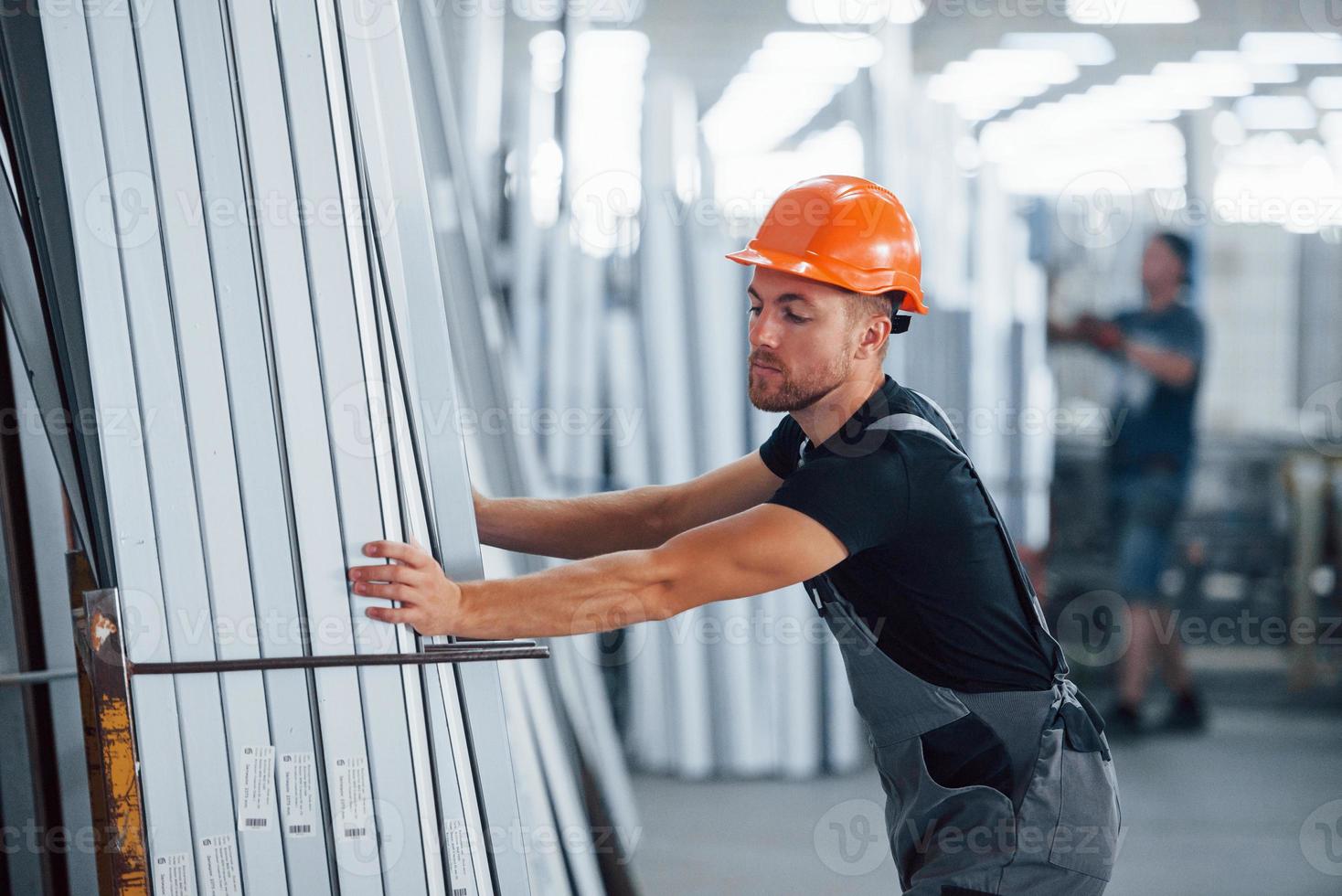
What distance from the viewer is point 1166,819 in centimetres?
359

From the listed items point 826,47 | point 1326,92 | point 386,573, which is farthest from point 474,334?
point 1326,92

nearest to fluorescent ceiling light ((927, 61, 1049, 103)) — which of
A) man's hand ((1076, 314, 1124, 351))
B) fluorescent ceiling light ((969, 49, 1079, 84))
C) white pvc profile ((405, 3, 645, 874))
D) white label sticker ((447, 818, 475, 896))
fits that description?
fluorescent ceiling light ((969, 49, 1079, 84))

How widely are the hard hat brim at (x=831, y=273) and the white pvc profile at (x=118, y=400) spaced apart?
997 millimetres

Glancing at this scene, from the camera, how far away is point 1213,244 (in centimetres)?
403

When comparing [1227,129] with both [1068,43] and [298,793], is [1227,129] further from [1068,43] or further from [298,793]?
[298,793]

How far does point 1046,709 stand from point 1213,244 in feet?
9.61

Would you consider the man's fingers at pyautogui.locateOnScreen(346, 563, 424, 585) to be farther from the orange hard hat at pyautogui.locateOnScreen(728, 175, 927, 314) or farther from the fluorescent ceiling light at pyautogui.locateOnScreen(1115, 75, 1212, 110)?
the fluorescent ceiling light at pyautogui.locateOnScreen(1115, 75, 1212, 110)

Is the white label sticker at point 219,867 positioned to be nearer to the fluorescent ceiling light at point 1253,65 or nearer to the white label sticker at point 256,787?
the white label sticker at point 256,787

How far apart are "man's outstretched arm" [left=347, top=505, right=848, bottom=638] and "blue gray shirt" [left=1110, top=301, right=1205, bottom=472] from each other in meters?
2.75

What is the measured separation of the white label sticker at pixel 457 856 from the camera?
1.74 metres

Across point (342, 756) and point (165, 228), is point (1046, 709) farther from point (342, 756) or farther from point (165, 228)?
point (165, 228)

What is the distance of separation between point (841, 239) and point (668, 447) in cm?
208

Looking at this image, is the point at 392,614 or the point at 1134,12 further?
the point at 1134,12

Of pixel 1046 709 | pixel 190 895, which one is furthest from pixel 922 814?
pixel 190 895
